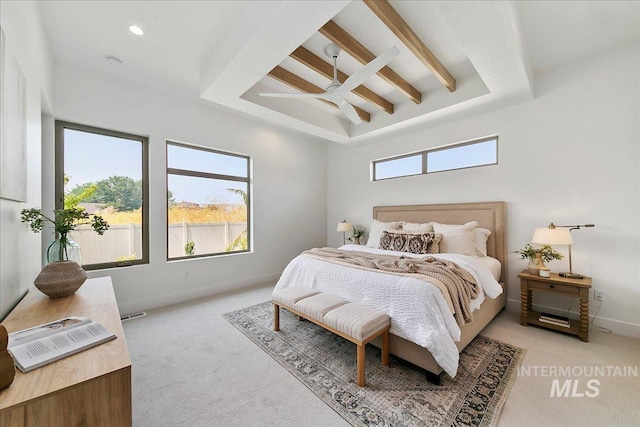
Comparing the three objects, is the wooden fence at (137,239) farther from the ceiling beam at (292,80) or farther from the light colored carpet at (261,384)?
the ceiling beam at (292,80)

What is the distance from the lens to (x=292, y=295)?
2502 mm

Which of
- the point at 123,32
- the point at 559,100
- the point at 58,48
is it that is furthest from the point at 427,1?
the point at 58,48

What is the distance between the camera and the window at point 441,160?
3.55 m

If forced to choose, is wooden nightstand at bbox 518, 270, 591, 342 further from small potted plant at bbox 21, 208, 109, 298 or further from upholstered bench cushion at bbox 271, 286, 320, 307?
small potted plant at bbox 21, 208, 109, 298

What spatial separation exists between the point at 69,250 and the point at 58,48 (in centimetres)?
211

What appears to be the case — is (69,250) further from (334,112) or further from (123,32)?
(334,112)

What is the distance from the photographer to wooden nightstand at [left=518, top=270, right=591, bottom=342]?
2436mm

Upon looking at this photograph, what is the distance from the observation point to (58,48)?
2.55 metres

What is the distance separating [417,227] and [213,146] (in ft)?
11.2

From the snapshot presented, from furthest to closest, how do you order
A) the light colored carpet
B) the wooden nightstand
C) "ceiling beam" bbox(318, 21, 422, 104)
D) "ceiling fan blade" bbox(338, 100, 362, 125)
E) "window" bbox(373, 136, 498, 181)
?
1. "window" bbox(373, 136, 498, 181)
2. "ceiling fan blade" bbox(338, 100, 362, 125)
3. the wooden nightstand
4. "ceiling beam" bbox(318, 21, 422, 104)
5. the light colored carpet

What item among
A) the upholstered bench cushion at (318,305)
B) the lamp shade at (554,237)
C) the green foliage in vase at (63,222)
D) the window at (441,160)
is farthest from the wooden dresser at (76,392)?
the window at (441,160)

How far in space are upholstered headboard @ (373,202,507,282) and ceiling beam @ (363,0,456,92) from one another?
1686 millimetres

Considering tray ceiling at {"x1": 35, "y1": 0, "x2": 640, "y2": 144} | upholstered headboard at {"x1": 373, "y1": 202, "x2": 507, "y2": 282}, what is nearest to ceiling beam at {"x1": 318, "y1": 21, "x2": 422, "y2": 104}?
tray ceiling at {"x1": 35, "y1": 0, "x2": 640, "y2": 144}

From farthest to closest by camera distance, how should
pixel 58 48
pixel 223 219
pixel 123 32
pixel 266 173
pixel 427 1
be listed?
pixel 266 173
pixel 223 219
pixel 58 48
pixel 123 32
pixel 427 1
